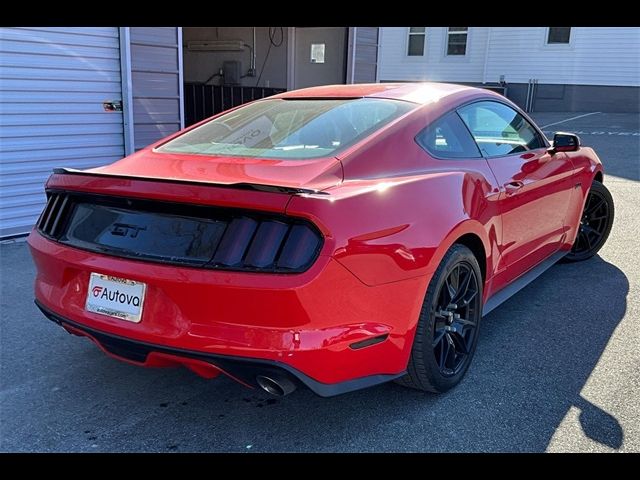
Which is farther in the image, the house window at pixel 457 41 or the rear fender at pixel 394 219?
the house window at pixel 457 41

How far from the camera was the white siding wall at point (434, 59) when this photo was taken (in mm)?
20609

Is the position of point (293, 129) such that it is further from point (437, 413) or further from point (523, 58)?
point (523, 58)

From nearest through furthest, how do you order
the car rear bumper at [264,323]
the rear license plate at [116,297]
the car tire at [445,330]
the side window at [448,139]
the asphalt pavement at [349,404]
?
1. the car rear bumper at [264,323]
2. the rear license plate at [116,297]
3. the asphalt pavement at [349,404]
4. the car tire at [445,330]
5. the side window at [448,139]

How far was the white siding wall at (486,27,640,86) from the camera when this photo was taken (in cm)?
1831

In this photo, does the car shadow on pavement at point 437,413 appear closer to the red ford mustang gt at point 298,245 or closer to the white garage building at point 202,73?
the red ford mustang gt at point 298,245

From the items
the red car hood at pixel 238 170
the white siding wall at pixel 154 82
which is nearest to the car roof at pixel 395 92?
the red car hood at pixel 238 170

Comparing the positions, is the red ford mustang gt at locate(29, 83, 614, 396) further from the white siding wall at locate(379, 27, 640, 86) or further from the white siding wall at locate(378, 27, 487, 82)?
the white siding wall at locate(378, 27, 487, 82)

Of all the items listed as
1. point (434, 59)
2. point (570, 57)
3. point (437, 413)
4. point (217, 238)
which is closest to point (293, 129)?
point (217, 238)

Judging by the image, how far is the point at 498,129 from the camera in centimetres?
369

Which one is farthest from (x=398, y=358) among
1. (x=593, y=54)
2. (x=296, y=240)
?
(x=593, y=54)

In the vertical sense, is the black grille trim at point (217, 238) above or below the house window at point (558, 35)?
below

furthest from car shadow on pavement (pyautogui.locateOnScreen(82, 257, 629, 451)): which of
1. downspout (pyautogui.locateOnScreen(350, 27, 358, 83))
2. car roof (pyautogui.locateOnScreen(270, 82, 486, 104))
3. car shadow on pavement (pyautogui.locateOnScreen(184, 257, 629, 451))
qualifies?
downspout (pyautogui.locateOnScreen(350, 27, 358, 83))

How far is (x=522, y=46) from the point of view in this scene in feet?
64.4

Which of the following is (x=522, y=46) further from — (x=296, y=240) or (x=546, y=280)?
(x=296, y=240)
